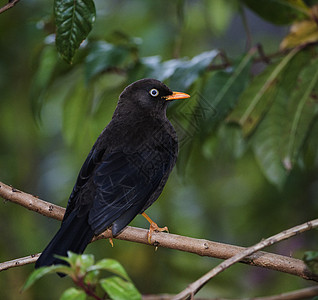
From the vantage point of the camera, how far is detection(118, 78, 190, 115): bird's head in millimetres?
3389

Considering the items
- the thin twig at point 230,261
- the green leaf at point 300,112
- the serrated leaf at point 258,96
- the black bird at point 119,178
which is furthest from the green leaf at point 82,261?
the serrated leaf at point 258,96

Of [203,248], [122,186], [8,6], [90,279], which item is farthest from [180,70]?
[90,279]

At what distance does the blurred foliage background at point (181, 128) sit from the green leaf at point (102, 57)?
0.04 ft

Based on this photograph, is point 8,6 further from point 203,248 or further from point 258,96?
point 258,96

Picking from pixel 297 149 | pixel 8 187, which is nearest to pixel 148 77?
pixel 297 149

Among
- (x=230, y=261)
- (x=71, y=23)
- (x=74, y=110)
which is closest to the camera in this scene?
(x=230, y=261)

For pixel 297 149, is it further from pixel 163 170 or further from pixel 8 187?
pixel 8 187

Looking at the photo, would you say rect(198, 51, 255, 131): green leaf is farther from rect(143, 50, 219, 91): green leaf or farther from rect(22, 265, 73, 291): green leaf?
rect(22, 265, 73, 291): green leaf

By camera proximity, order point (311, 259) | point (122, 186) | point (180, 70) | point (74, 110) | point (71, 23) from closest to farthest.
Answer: point (311, 259) < point (71, 23) < point (122, 186) < point (180, 70) < point (74, 110)

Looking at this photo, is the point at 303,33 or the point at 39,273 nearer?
the point at 39,273

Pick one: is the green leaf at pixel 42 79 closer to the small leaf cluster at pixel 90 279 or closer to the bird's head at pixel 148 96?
the bird's head at pixel 148 96

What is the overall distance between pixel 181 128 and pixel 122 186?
75 cm

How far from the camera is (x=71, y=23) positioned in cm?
229

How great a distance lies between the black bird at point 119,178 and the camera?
2599 millimetres
